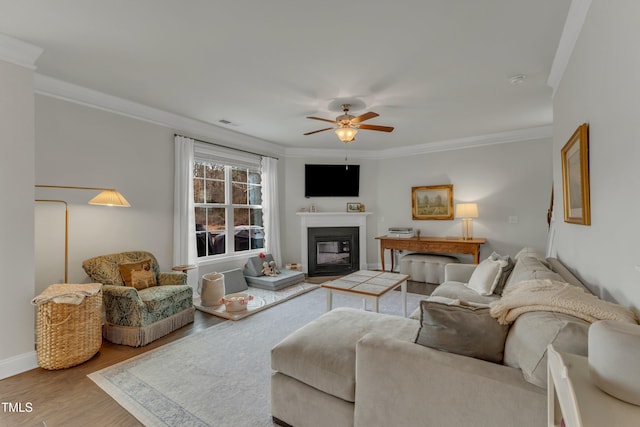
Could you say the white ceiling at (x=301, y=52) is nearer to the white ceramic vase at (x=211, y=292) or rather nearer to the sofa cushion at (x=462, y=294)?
the sofa cushion at (x=462, y=294)

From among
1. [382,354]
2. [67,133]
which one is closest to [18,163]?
[67,133]

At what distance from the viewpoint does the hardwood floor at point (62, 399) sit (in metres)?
1.80

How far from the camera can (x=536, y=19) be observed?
6.50 ft

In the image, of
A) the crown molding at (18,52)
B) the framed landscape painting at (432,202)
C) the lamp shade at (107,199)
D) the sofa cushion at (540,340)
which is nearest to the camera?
the sofa cushion at (540,340)

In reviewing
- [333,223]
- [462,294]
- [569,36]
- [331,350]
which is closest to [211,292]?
[331,350]

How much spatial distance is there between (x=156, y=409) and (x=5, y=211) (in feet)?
6.27

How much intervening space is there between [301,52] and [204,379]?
2.68 metres

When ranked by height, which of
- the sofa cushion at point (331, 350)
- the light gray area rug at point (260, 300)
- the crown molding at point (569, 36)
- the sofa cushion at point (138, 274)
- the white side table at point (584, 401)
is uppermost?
the crown molding at point (569, 36)

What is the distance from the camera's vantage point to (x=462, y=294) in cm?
277

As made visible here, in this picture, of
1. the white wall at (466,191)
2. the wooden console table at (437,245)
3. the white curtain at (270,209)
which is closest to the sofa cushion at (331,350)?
the wooden console table at (437,245)

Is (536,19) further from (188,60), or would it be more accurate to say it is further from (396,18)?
(188,60)

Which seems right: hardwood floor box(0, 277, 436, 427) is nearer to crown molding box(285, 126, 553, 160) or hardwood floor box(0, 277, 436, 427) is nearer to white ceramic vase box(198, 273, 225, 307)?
white ceramic vase box(198, 273, 225, 307)

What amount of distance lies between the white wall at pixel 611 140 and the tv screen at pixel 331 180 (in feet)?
13.5

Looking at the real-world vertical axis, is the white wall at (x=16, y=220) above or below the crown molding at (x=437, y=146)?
below
